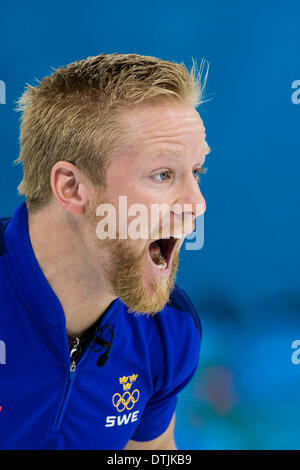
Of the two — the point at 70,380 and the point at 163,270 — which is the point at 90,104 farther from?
the point at 70,380

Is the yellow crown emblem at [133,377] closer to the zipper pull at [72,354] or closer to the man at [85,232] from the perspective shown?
the man at [85,232]

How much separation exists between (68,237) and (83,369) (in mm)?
325

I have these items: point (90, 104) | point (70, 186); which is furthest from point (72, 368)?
point (90, 104)

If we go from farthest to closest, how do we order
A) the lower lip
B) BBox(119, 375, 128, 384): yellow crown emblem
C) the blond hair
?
1. BBox(119, 375, 128, 384): yellow crown emblem
2. the lower lip
3. the blond hair

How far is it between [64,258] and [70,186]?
156 mm

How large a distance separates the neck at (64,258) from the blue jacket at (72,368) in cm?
3

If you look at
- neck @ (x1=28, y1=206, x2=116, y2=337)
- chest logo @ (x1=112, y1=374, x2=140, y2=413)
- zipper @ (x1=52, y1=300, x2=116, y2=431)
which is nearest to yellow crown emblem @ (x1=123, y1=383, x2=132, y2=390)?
chest logo @ (x1=112, y1=374, x2=140, y2=413)

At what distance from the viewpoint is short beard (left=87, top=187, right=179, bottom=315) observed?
1336mm

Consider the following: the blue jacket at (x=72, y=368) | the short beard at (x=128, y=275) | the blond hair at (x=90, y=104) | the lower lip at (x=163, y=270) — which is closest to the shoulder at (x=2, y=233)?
the blue jacket at (x=72, y=368)

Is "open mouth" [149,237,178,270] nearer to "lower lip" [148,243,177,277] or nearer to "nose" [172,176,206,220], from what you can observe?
"lower lip" [148,243,177,277]

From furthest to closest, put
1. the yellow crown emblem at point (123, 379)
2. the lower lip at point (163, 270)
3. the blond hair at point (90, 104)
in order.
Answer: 1. the yellow crown emblem at point (123, 379)
2. the lower lip at point (163, 270)
3. the blond hair at point (90, 104)

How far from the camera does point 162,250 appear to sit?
4.81 feet

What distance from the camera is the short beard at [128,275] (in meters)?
1.34

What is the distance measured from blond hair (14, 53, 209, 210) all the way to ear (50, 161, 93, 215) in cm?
2
